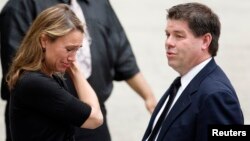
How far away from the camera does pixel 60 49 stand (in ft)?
9.73

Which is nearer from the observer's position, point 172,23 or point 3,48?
point 172,23

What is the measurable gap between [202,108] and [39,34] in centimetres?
69

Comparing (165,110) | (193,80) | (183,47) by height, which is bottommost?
(165,110)

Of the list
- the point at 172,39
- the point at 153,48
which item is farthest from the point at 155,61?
the point at 172,39

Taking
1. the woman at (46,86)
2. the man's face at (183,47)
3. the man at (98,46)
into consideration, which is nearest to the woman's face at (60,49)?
the woman at (46,86)

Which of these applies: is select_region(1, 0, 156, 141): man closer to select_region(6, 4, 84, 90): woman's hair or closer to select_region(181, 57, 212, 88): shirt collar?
select_region(6, 4, 84, 90): woman's hair

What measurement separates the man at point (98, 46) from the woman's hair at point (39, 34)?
0.76 metres

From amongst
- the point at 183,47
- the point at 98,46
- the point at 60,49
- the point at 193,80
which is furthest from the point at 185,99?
the point at 98,46

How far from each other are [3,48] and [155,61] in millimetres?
2118

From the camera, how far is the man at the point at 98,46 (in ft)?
12.4

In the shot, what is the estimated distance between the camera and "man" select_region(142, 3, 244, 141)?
2.70 meters

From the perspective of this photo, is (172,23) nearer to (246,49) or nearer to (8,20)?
(8,20)

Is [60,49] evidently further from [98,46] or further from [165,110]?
[98,46]

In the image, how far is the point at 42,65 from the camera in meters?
2.98
